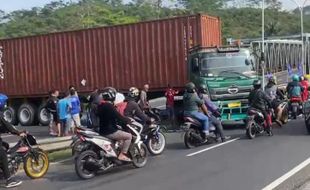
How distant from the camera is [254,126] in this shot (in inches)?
568

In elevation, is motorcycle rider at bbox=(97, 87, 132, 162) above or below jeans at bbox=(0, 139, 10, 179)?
above

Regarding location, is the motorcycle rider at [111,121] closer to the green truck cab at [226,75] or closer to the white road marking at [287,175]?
the white road marking at [287,175]

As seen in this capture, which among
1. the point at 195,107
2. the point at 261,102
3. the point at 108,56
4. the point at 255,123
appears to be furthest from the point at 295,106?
the point at 108,56

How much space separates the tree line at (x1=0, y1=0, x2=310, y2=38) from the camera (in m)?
73.3

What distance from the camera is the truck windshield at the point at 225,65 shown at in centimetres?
1788

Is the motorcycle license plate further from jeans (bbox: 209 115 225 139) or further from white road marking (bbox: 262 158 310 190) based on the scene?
white road marking (bbox: 262 158 310 190)

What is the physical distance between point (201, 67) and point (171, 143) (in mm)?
4309

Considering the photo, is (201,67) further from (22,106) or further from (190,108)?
(22,106)

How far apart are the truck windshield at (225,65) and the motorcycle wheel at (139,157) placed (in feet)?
24.2

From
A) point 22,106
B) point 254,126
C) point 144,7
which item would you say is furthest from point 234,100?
point 144,7

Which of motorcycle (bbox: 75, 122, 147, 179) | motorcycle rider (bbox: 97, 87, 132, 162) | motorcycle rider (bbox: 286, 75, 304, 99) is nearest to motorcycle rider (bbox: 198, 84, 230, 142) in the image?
motorcycle (bbox: 75, 122, 147, 179)

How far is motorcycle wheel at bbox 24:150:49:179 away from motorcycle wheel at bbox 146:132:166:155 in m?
2.52

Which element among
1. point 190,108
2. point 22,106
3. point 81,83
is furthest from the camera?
point 22,106

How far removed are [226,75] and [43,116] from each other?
9929 mm
